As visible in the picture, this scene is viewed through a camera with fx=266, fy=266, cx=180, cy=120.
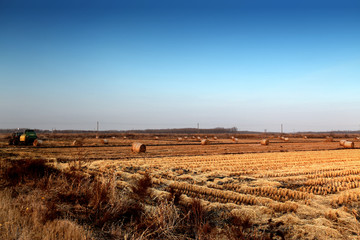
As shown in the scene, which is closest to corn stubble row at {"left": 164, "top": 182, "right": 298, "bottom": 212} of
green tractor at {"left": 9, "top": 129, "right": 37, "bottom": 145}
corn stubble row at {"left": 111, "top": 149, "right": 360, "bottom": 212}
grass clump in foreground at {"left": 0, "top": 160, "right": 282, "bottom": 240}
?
corn stubble row at {"left": 111, "top": 149, "right": 360, "bottom": 212}

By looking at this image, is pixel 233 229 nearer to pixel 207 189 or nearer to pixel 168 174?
pixel 207 189

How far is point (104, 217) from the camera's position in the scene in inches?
240

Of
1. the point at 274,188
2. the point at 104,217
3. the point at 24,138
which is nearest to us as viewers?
the point at 104,217

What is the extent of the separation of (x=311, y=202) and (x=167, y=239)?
4.80 m

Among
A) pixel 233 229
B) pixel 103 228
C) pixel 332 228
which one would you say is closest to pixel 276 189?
pixel 332 228

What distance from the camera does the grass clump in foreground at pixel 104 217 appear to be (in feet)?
16.7

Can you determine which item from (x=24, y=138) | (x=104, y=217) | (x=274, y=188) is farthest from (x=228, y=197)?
(x=24, y=138)

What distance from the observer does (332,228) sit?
5820 millimetres

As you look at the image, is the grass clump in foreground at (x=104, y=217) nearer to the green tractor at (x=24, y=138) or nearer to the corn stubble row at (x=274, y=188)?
the corn stubble row at (x=274, y=188)

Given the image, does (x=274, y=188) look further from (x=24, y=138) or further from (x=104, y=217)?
(x=24, y=138)

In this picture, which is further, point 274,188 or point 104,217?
point 274,188

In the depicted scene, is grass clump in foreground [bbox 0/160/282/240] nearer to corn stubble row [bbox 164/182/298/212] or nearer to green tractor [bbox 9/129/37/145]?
corn stubble row [bbox 164/182/298/212]

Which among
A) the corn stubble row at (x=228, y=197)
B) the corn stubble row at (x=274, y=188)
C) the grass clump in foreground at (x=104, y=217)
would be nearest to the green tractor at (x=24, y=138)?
the corn stubble row at (x=274, y=188)

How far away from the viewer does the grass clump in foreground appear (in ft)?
16.7
